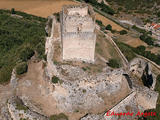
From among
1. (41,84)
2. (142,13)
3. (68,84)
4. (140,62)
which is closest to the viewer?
(68,84)

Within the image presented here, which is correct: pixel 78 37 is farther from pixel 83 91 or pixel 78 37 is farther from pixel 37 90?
pixel 37 90

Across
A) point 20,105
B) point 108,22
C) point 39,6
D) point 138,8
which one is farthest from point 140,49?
point 39,6

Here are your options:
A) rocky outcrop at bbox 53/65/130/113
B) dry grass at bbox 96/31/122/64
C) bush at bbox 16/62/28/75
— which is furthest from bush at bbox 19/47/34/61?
dry grass at bbox 96/31/122/64

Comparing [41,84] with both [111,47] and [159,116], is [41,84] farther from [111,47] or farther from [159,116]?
[159,116]

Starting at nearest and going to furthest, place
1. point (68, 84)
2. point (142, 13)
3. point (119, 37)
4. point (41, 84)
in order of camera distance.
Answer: point (68, 84) < point (41, 84) < point (119, 37) < point (142, 13)

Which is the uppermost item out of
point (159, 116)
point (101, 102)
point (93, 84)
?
point (93, 84)

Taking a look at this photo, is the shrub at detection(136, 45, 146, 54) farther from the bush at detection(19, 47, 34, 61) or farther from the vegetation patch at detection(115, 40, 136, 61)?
the bush at detection(19, 47, 34, 61)

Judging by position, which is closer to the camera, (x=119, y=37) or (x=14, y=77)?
(x=14, y=77)

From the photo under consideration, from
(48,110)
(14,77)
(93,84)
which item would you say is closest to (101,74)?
(93,84)
